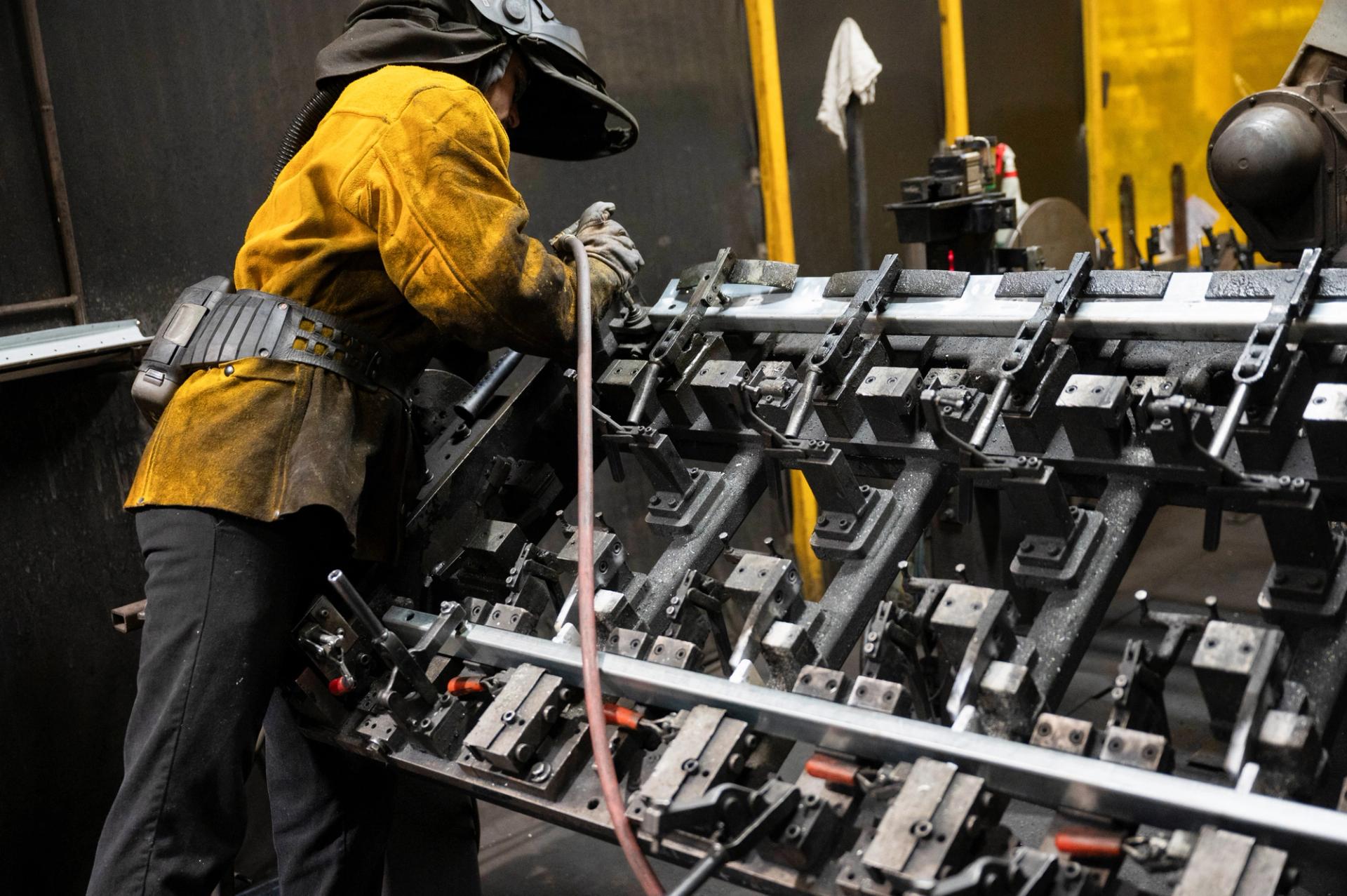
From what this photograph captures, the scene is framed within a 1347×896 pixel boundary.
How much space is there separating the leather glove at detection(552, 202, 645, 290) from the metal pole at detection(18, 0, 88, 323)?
3.94ft

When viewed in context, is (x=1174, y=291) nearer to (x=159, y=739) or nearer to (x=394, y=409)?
(x=394, y=409)

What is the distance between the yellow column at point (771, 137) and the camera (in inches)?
171

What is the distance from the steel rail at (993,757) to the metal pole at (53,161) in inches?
61.8

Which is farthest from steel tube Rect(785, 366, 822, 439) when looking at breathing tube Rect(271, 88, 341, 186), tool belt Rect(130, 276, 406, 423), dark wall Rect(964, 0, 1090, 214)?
dark wall Rect(964, 0, 1090, 214)

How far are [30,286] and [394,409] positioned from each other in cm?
105

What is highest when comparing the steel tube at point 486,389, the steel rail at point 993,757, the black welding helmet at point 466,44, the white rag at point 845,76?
the black welding helmet at point 466,44

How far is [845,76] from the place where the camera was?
437 centimetres

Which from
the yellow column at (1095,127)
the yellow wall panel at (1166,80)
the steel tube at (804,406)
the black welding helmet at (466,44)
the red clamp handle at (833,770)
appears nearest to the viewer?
the red clamp handle at (833,770)

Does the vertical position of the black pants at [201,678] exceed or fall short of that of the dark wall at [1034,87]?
it falls short

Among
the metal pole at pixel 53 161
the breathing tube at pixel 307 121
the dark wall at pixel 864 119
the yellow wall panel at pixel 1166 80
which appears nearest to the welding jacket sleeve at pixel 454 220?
the breathing tube at pixel 307 121

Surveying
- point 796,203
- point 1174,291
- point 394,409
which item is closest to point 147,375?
point 394,409

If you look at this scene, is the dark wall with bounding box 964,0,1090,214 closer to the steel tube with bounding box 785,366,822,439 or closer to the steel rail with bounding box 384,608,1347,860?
the steel tube with bounding box 785,366,822,439

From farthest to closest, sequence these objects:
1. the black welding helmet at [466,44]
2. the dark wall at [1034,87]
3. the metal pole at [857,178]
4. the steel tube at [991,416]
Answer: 1. the dark wall at [1034,87]
2. the metal pole at [857,178]
3. the black welding helmet at [466,44]
4. the steel tube at [991,416]

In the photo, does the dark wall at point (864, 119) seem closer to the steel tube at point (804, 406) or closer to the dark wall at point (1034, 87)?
the dark wall at point (1034, 87)
